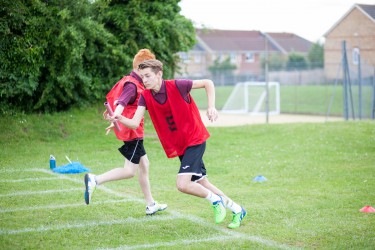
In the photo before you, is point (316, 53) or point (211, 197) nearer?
point (211, 197)

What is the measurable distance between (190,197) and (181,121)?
2.41 m

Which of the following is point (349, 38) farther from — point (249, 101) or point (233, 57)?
point (233, 57)

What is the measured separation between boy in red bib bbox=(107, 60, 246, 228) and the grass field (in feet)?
1.61

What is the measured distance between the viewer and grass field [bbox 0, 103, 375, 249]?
648cm

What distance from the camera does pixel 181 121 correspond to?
6840mm

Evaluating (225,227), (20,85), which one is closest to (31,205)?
(225,227)

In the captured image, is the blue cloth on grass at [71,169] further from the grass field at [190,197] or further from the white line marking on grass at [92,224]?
the white line marking on grass at [92,224]

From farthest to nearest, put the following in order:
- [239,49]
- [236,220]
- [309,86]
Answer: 1. [239,49]
2. [309,86]
3. [236,220]

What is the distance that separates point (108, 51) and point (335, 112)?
18.0 metres

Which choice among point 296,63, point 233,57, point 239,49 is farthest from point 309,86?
point 233,57

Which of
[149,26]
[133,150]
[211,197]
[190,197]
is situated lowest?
[190,197]

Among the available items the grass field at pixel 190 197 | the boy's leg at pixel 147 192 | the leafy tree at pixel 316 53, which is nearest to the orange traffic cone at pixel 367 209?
the grass field at pixel 190 197

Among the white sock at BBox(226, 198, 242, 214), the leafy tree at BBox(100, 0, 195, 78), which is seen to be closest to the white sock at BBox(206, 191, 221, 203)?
the white sock at BBox(226, 198, 242, 214)

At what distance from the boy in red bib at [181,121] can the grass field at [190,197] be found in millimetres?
492
